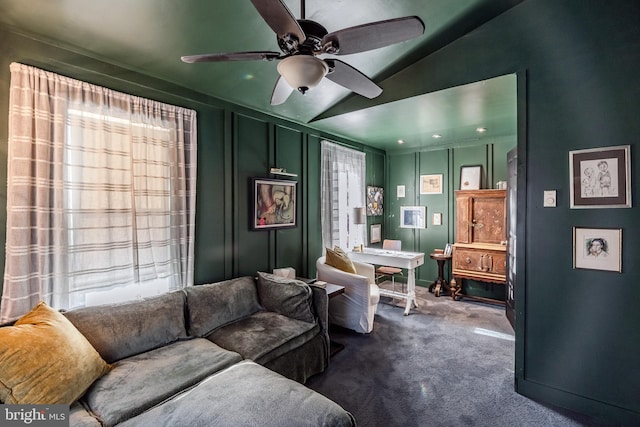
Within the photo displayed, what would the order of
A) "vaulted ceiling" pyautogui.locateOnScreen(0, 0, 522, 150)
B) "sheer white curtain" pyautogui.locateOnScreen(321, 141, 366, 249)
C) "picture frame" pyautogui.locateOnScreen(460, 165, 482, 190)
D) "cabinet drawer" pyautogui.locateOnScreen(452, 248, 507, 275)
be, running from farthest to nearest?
"picture frame" pyautogui.locateOnScreen(460, 165, 482, 190) < "sheer white curtain" pyautogui.locateOnScreen(321, 141, 366, 249) < "cabinet drawer" pyautogui.locateOnScreen(452, 248, 507, 275) < "vaulted ceiling" pyautogui.locateOnScreen(0, 0, 522, 150)

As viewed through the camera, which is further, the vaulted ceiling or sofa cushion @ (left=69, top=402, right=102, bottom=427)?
the vaulted ceiling

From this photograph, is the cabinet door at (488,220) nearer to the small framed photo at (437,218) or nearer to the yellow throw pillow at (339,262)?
the small framed photo at (437,218)

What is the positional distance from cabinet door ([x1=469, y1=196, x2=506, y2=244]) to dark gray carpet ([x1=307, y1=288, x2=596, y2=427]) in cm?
131

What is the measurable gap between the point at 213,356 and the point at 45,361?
874 mm

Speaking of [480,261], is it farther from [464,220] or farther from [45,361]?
[45,361]

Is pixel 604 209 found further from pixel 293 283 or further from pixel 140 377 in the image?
pixel 140 377

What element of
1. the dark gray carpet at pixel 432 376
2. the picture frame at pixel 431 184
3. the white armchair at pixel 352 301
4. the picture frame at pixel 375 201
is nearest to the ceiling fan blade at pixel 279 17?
the dark gray carpet at pixel 432 376

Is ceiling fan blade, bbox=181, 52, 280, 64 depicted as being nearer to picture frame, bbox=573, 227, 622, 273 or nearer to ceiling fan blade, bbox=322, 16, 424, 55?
ceiling fan blade, bbox=322, 16, 424, 55

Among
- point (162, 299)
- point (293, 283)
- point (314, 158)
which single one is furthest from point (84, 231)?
point (314, 158)

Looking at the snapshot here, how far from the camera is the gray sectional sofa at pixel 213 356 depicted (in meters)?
1.41

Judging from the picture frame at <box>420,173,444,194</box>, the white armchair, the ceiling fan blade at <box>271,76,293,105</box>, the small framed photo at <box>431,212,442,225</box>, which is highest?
the ceiling fan blade at <box>271,76,293,105</box>

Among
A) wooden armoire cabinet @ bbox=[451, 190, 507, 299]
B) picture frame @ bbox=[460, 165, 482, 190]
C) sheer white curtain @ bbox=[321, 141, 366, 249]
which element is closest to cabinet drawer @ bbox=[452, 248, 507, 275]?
wooden armoire cabinet @ bbox=[451, 190, 507, 299]

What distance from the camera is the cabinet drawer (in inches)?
166

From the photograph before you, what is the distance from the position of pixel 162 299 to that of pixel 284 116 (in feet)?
8.23
